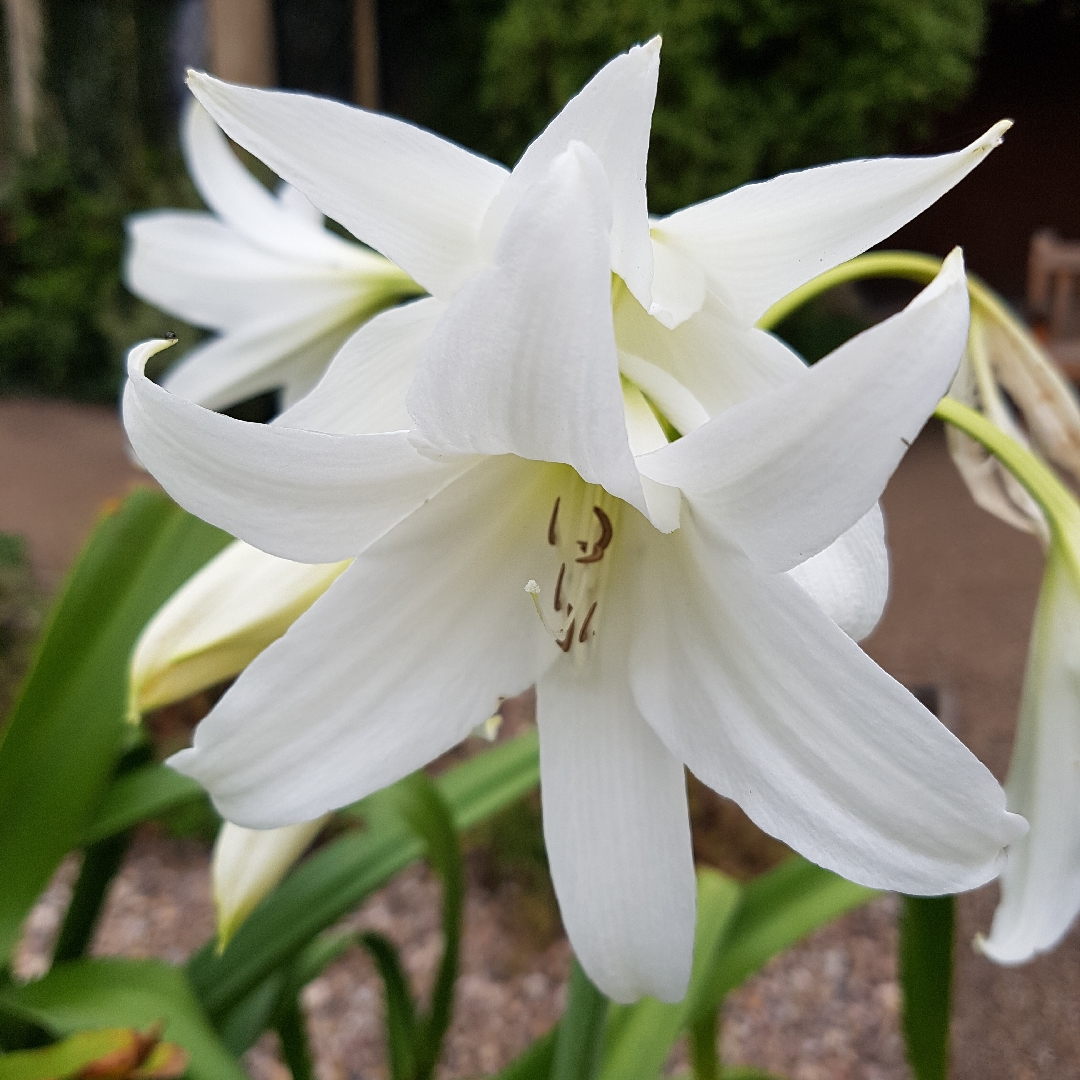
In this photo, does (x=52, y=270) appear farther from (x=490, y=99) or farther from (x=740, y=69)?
(x=740, y=69)

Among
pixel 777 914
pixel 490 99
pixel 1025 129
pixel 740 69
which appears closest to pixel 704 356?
pixel 777 914

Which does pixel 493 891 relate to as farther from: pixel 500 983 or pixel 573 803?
pixel 573 803

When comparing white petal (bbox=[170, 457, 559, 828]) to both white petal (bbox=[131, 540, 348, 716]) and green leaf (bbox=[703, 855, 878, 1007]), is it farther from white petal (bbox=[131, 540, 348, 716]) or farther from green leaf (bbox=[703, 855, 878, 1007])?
green leaf (bbox=[703, 855, 878, 1007])

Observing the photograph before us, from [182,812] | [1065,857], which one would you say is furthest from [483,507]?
[182,812]

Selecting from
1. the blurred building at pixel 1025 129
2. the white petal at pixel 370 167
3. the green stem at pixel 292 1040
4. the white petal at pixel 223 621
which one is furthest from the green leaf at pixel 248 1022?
the blurred building at pixel 1025 129

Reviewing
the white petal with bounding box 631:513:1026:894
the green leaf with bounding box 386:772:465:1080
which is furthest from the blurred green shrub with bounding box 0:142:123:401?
the white petal with bounding box 631:513:1026:894
